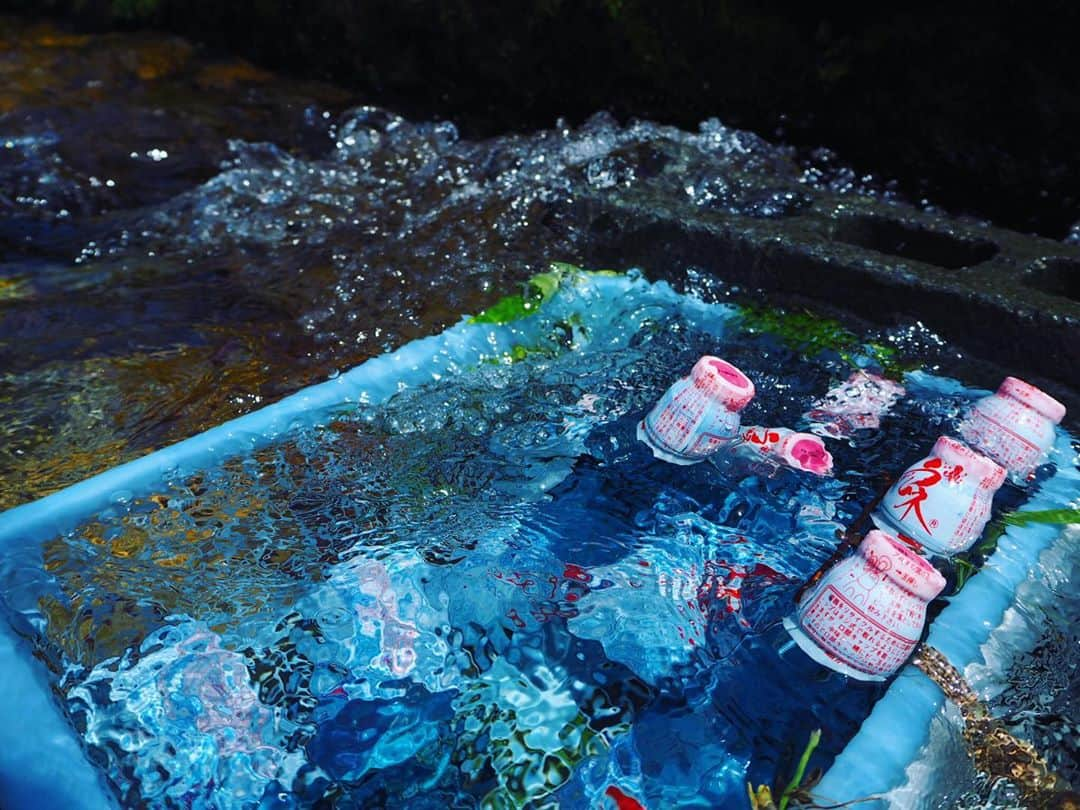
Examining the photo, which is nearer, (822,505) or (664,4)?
(822,505)

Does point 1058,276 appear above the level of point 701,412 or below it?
above

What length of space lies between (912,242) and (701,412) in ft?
5.52

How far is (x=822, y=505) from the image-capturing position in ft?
7.09

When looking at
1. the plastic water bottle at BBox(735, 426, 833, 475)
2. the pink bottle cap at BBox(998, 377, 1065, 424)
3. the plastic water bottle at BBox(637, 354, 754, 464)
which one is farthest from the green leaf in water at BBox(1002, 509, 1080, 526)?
the plastic water bottle at BBox(637, 354, 754, 464)

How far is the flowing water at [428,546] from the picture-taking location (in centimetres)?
167

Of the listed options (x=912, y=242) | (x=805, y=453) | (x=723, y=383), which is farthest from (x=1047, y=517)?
(x=912, y=242)

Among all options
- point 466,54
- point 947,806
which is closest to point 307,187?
point 466,54

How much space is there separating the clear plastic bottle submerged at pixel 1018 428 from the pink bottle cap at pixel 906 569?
0.67m

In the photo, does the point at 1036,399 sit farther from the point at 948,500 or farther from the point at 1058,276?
the point at 1058,276

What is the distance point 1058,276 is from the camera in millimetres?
3070

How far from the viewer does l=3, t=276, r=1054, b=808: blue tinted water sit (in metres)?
1.64

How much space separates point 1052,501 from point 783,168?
2788mm

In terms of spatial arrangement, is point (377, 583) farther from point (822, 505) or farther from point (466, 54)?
point (466, 54)

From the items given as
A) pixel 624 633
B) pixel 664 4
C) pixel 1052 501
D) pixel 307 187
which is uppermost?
pixel 664 4
